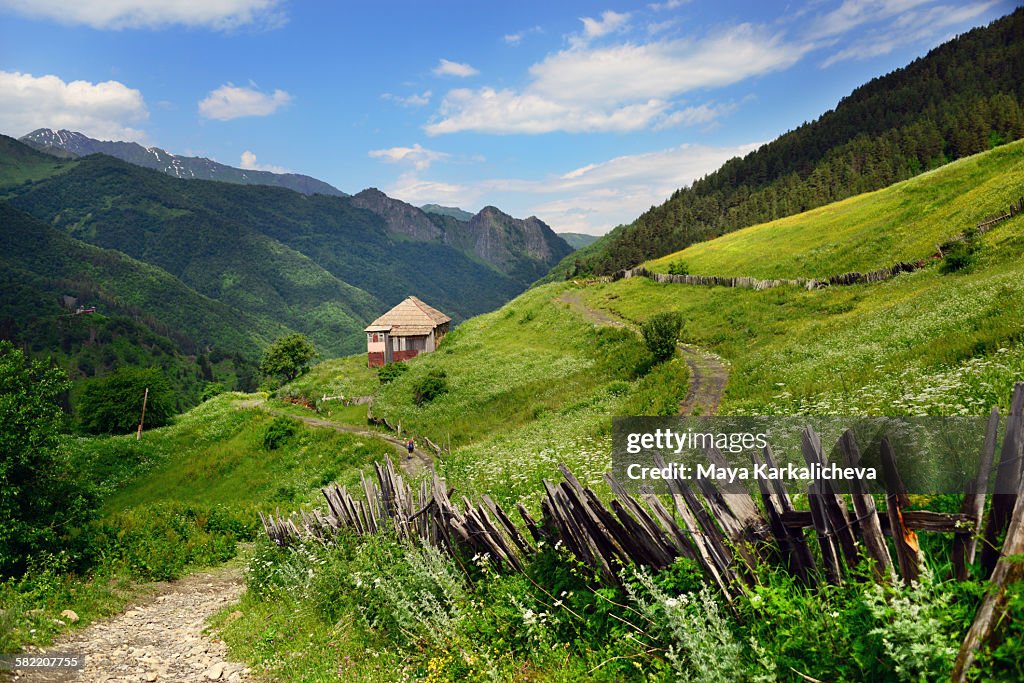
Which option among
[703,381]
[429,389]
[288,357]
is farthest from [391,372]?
[288,357]

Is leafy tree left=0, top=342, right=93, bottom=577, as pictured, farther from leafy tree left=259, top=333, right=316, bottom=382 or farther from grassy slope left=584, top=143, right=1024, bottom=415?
leafy tree left=259, top=333, right=316, bottom=382

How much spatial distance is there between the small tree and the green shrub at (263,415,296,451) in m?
24.7

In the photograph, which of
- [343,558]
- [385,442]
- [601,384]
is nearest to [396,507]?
[343,558]

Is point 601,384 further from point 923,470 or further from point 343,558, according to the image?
point 923,470

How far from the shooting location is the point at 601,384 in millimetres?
27875

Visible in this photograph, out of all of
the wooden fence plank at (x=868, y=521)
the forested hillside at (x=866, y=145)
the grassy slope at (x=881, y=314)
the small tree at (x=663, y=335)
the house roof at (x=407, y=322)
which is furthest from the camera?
the forested hillside at (x=866, y=145)

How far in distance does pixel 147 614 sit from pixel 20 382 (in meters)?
8.32

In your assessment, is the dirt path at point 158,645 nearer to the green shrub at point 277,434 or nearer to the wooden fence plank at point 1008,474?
the wooden fence plank at point 1008,474

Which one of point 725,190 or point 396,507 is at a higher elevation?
point 725,190

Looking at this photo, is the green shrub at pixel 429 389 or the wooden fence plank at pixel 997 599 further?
the green shrub at pixel 429 389

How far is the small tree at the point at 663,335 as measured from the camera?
27.0 metres

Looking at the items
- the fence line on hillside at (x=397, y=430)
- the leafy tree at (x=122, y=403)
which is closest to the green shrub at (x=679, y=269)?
the fence line on hillside at (x=397, y=430)

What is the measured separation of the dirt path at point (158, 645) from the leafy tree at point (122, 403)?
1718 inches

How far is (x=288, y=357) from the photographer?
78438 mm
